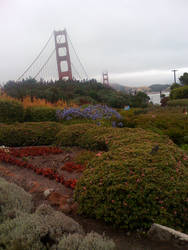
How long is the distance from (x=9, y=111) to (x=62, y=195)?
6.05 metres

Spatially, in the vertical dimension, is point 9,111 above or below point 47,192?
above

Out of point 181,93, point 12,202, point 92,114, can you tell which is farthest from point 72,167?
point 181,93

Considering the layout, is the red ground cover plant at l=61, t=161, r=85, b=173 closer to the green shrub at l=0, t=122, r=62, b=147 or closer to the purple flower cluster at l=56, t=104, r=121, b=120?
the green shrub at l=0, t=122, r=62, b=147

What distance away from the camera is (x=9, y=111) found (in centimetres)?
846

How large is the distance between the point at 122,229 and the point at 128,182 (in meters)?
0.47

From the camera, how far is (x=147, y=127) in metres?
6.50

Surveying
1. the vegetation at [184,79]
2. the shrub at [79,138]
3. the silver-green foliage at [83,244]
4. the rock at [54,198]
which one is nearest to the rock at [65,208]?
the rock at [54,198]

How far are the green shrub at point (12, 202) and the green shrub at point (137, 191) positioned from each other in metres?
0.58

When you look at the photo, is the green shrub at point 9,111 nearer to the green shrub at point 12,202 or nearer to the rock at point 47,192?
the rock at point 47,192

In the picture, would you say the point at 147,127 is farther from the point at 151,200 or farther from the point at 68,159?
the point at 151,200

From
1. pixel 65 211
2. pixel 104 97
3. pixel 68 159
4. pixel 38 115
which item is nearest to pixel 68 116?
pixel 38 115

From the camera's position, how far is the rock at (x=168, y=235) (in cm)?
202

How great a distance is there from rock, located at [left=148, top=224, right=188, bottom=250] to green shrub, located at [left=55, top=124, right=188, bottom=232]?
12cm

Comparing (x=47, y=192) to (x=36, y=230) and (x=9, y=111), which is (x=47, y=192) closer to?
(x=36, y=230)
